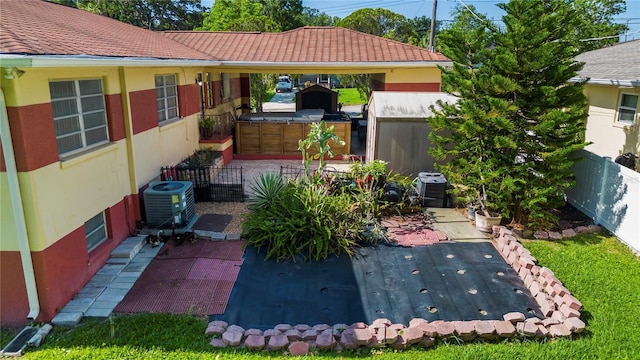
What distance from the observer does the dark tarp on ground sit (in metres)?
5.83

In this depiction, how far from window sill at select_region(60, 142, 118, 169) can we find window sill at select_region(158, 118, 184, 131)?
2.45 m

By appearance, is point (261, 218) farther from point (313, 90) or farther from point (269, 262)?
point (313, 90)

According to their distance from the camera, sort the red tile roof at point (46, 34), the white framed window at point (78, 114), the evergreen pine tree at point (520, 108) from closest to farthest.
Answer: the red tile roof at point (46, 34), the white framed window at point (78, 114), the evergreen pine tree at point (520, 108)

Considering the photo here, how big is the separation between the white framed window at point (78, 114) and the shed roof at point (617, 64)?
1139cm

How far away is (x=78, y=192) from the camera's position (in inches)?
257

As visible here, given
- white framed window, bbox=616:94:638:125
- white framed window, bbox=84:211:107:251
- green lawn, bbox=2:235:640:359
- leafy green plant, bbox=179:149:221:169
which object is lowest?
green lawn, bbox=2:235:640:359

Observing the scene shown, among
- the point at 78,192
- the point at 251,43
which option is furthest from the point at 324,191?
the point at 251,43

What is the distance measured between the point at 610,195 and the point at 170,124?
33.6 feet

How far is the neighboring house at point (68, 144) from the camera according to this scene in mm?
5293

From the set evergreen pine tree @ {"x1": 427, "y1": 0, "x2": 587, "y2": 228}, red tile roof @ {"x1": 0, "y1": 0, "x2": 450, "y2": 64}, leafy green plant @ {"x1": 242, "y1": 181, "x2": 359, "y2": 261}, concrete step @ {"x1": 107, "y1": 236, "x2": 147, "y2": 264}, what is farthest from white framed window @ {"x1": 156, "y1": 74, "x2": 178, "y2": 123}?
evergreen pine tree @ {"x1": 427, "y1": 0, "x2": 587, "y2": 228}

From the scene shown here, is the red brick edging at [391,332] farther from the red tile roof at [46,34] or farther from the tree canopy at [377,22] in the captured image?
the tree canopy at [377,22]

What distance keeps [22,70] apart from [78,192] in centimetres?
209

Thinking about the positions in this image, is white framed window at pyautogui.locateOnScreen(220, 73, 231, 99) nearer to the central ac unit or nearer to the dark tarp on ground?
the central ac unit

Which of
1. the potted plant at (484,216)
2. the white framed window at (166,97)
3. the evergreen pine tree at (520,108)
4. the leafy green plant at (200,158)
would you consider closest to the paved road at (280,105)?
the leafy green plant at (200,158)
